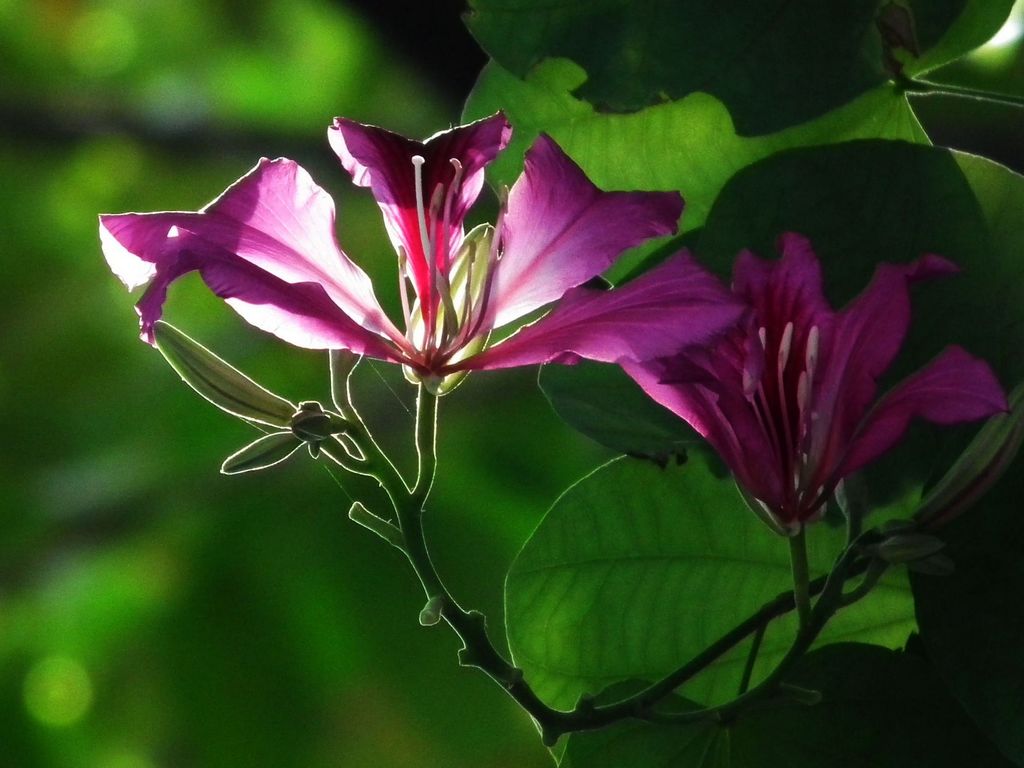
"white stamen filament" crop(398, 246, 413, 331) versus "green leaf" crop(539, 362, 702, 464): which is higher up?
"white stamen filament" crop(398, 246, 413, 331)

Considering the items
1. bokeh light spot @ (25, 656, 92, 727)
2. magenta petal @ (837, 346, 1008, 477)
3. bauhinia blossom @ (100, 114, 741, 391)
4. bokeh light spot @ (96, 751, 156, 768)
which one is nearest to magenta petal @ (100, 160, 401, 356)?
bauhinia blossom @ (100, 114, 741, 391)

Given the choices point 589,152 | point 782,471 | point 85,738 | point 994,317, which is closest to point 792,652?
point 782,471

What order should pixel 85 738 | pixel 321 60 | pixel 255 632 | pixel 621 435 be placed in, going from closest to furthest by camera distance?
pixel 621 435, pixel 255 632, pixel 85 738, pixel 321 60

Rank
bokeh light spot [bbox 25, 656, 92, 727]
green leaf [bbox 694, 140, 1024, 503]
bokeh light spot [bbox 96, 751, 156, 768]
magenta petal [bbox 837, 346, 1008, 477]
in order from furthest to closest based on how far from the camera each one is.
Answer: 1. bokeh light spot [bbox 96, 751, 156, 768]
2. bokeh light spot [bbox 25, 656, 92, 727]
3. green leaf [bbox 694, 140, 1024, 503]
4. magenta petal [bbox 837, 346, 1008, 477]

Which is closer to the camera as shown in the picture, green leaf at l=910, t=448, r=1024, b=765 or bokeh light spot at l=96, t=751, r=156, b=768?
green leaf at l=910, t=448, r=1024, b=765

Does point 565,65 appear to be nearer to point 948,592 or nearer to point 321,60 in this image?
point 948,592

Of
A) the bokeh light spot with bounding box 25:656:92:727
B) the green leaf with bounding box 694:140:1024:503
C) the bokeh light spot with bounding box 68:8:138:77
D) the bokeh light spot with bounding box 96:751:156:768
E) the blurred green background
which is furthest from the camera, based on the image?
the bokeh light spot with bounding box 68:8:138:77

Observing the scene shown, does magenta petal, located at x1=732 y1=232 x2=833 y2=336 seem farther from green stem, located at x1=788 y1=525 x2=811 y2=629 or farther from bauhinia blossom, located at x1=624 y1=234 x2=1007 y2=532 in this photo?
green stem, located at x1=788 y1=525 x2=811 y2=629
